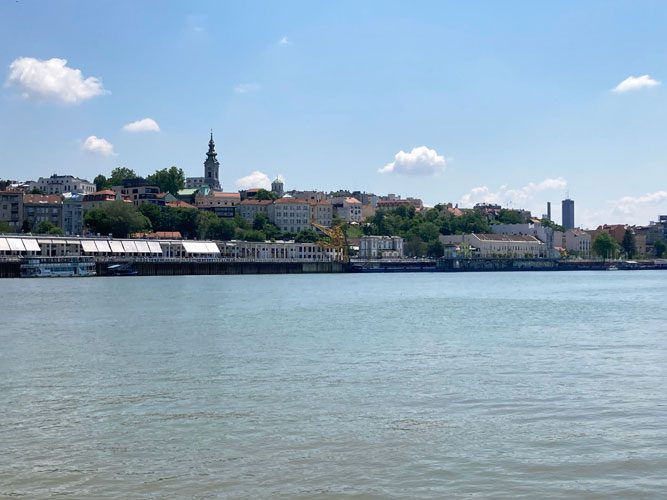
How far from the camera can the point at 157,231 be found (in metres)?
151

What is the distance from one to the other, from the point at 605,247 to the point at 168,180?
3706 inches

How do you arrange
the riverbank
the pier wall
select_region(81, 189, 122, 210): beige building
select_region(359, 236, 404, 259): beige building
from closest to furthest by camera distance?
the riverbank → the pier wall → select_region(81, 189, 122, 210): beige building → select_region(359, 236, 404, 259): beige building

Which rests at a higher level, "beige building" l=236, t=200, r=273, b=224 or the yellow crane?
"beige building" l=236, t=200, r=273, b=224

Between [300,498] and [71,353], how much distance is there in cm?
1567

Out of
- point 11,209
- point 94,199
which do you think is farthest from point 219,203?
point 11,209

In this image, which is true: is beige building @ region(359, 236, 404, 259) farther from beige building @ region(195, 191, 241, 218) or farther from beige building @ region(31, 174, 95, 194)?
beige building @ region(31, 174, 95, 194)

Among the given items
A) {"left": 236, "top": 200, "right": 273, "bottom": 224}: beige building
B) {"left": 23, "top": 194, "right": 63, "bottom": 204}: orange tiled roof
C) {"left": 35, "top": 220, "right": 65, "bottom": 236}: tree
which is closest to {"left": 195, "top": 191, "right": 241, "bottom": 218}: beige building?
{"left": 236, "top": 200, "right": 273, "bottom": 224}: beige building

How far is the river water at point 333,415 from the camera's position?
36.2 ft

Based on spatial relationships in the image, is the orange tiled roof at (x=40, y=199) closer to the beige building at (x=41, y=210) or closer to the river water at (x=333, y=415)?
the beige building at (x=41, y=210)

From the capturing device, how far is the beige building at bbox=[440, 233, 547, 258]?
17988 cm

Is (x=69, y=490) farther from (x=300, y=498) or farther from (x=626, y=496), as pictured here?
(x=626, y=496)

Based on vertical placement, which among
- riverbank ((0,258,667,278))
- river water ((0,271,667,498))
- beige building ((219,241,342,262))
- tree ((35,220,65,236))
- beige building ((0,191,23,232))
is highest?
beige building ((0,191,23,232))

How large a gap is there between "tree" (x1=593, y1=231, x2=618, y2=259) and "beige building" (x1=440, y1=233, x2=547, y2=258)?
11.1 m

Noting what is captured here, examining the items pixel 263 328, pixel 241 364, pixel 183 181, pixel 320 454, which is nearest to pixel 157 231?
pixel 183 181
